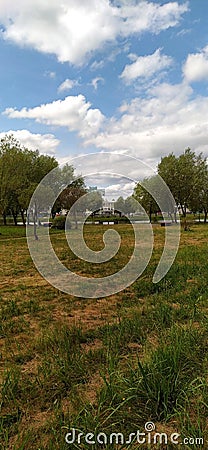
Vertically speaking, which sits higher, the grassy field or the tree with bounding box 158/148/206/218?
the tree with bounding box 158/148/206/218

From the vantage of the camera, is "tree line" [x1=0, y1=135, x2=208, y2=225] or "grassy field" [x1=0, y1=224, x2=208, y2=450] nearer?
"grassy field" [x1=0, y1=224, x2=208, y2=450]

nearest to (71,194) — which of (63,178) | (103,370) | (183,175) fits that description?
(63,178)

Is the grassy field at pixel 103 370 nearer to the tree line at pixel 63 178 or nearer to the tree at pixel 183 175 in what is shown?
the tree line at pixel 63 178

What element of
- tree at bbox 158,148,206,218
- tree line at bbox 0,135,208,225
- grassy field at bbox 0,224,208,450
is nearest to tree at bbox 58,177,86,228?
tree line at bbox 0,135,208,225

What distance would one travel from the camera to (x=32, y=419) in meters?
2.72

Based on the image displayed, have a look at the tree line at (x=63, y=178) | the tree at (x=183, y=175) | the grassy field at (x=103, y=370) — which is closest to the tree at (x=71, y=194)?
the tree line at (x=63, y=178)

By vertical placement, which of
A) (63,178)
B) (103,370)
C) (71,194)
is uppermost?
(63,178)

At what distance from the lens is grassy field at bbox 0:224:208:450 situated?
2490mm

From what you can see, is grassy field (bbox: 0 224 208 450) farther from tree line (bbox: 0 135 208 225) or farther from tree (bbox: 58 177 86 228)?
tree (bbox: 58 177 86 228)

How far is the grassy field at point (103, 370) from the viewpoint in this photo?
8.17 feet

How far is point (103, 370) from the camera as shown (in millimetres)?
3453

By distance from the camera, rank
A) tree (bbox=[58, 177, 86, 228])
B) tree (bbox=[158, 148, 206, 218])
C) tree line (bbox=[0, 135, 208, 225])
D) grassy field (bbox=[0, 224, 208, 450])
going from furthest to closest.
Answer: tree (bbox=[58, 177, 86, 228]), tree (bbox=[158, 148, 206, 218]), tree line (bbox=[0, 135, 208, 225]), grassy field (bbox=[0, 224, 208, 450])

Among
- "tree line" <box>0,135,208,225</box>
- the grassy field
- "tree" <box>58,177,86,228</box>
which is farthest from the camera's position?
"tree" <box>58,177,86,228</box>

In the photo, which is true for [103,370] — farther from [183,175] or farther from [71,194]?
[71,194]
